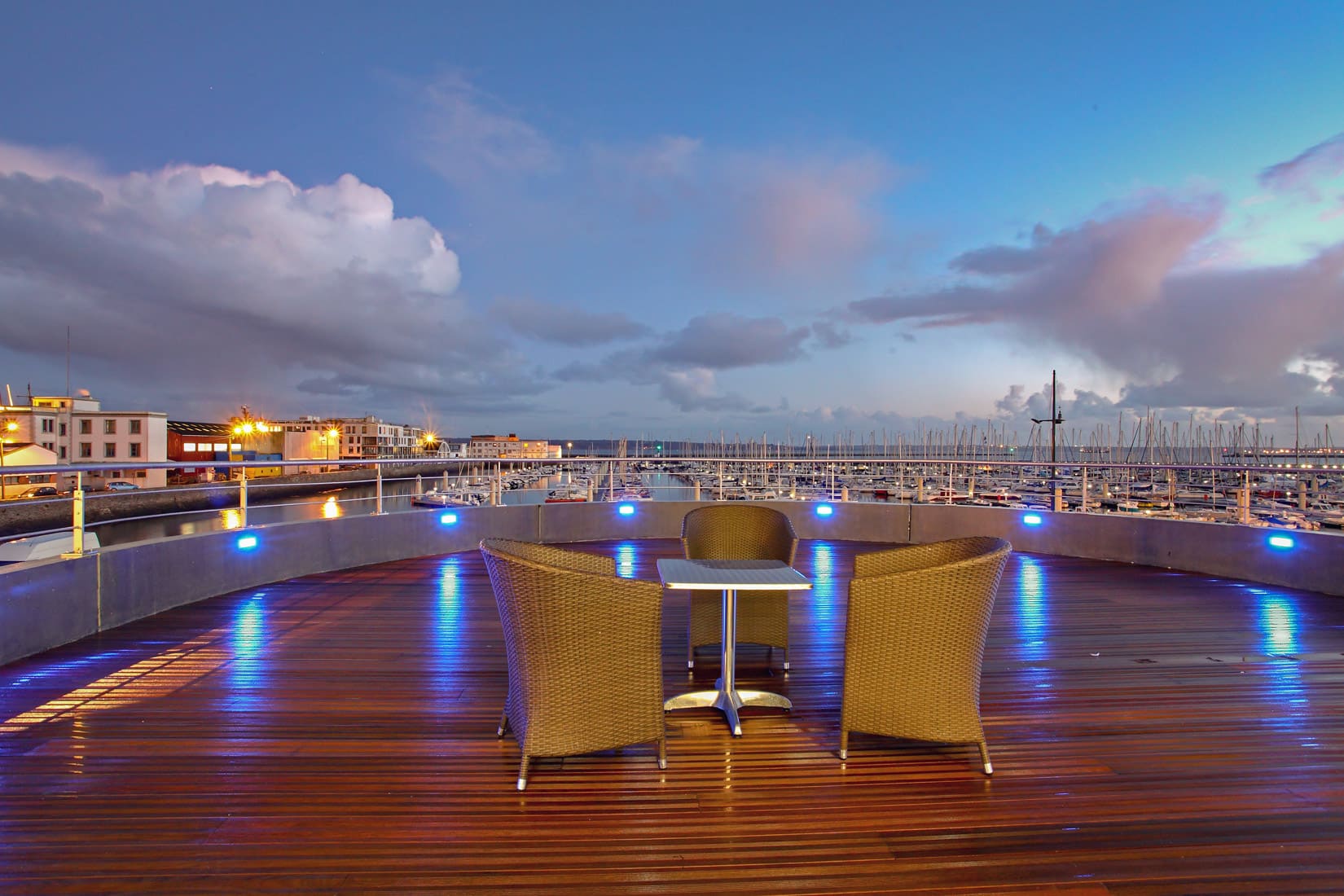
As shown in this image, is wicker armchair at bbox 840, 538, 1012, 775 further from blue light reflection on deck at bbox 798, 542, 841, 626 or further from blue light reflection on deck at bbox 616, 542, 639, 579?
blue light reflection on deck at bbox 616, 542, 639, 579

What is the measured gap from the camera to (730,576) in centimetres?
260

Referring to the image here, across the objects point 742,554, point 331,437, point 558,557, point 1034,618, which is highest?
point 331,437

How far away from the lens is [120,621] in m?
4.05

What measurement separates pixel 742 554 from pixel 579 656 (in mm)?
1739

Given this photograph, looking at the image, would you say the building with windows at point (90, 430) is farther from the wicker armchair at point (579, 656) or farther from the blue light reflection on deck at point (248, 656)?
the wicker armchair at point (579, 656)

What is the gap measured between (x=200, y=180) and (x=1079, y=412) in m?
25.2

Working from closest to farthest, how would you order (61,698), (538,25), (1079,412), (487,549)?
(487,549) → (61,698) → (538,25) → (1079,412)

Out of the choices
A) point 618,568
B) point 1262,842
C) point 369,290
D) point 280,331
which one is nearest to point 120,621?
point 618,568

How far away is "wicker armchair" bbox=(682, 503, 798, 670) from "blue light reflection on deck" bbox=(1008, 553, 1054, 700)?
1.26m

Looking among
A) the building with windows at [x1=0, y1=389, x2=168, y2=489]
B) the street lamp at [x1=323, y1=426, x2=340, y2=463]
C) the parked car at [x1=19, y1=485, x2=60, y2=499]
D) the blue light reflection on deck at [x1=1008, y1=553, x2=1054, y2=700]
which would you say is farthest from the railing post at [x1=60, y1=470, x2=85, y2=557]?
the street lamp at [x1=323, y1=426, x2=340, y2=463]

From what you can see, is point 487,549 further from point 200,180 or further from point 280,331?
point 280,331

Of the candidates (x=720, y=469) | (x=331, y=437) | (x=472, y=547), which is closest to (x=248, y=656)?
(x=472, y=547)

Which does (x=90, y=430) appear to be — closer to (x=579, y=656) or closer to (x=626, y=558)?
(x=626, y=558)

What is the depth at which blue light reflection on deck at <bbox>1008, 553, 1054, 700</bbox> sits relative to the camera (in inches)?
124
